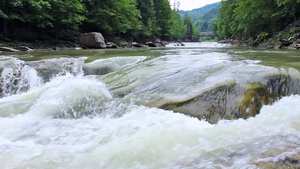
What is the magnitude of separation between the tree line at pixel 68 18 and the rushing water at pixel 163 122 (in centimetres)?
966

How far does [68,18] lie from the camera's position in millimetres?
15773

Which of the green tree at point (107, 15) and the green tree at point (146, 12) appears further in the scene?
the green tree at point (146, 12)

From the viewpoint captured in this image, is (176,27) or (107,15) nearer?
(107,15)

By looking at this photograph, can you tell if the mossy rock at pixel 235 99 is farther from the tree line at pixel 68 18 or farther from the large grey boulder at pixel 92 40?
the large grey boulder at pixel 92 40

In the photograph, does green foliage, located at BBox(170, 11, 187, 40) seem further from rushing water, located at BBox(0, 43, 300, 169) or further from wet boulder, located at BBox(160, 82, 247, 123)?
wet boulder, located at BBox(160, 82, 247, 123)

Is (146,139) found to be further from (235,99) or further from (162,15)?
(162,15)

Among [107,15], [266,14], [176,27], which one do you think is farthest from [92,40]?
[176,27]

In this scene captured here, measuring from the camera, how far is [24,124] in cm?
328

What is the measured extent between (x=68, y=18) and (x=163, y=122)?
49.8 feet

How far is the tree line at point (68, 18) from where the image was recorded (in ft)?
42.8

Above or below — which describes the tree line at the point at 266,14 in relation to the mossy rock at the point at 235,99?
above

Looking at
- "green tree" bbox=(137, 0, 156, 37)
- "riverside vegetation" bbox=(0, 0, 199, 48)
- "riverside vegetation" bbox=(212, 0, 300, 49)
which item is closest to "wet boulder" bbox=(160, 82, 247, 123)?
"riverside vegetation" bbox=(212, 0, 300, 49)

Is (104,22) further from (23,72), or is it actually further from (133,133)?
(133,133)

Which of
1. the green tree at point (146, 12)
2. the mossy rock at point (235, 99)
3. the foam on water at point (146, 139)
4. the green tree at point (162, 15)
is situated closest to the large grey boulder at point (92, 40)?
the foam on water at point (146, 139)
